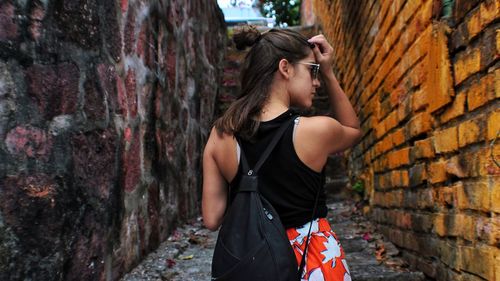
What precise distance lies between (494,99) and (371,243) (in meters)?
1.99

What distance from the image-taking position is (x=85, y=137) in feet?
6.49

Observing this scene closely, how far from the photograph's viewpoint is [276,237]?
4.06 feet

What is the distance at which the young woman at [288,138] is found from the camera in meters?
1.32

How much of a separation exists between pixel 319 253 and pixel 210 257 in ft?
6.30

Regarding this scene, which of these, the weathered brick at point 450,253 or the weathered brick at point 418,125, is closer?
the weathered brick at point 450,253

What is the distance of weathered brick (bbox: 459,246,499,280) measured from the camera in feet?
5.18

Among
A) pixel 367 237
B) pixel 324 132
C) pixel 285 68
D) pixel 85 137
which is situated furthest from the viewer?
pixel 367 237

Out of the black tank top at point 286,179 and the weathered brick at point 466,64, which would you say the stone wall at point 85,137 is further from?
the weathered brick at point 466,64

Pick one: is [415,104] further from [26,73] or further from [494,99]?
[26,73]

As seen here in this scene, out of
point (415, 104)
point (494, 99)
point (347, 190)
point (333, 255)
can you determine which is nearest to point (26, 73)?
point (333, 255)

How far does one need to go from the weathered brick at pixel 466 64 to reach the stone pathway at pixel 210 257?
119cm

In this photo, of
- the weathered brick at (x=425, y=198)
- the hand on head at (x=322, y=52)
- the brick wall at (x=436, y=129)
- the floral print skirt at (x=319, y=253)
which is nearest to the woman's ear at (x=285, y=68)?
the hand on head at (x=322, y=52)

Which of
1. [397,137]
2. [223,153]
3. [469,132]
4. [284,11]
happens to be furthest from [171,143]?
[284,11]

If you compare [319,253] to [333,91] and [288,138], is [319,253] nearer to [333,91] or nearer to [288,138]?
[288,138]
